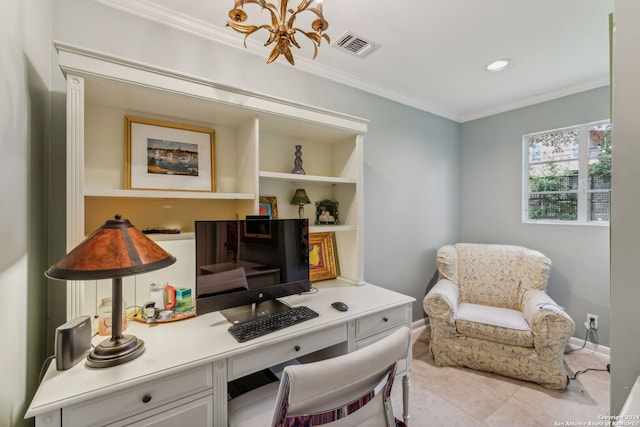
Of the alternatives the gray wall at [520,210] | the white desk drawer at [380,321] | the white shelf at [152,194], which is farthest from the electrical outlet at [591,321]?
the white shelf at [152,194]

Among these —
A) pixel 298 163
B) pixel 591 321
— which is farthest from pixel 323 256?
pixel 591 321

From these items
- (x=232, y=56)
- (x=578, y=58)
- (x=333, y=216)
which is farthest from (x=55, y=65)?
Result: (x=578, y=58)

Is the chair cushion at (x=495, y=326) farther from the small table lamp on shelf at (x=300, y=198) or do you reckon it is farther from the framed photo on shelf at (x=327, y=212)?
the small table lamp on shelf at (x=300, y=198)

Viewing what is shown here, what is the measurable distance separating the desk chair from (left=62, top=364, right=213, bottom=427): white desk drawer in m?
0.25

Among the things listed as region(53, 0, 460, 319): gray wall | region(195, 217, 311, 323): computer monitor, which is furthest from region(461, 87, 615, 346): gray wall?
region(195, 217, 311, 323): computer monitor

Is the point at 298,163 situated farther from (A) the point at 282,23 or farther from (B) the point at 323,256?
(A) the point at 282,23

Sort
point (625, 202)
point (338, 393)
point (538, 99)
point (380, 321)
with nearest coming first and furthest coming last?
point (625, 202)
point (338, 393)
point (380, 321)
point (538, 99)

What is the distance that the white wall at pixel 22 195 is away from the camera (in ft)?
2.98

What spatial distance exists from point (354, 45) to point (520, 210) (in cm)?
252

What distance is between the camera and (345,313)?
1583mm

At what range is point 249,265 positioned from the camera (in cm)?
158

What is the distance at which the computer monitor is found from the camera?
143 centimetres

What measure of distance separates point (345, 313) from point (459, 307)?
5.28ft

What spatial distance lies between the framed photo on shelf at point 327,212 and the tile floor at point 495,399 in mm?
1332
